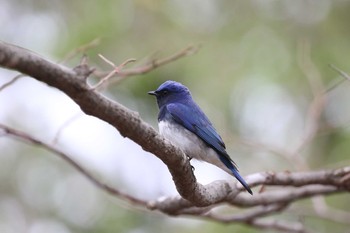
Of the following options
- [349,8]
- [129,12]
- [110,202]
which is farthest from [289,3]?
[110,202]

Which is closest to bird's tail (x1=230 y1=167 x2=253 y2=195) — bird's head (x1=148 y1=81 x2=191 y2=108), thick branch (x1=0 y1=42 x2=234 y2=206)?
bird's head (x1=148 y1=81 x2=191 y2=108)

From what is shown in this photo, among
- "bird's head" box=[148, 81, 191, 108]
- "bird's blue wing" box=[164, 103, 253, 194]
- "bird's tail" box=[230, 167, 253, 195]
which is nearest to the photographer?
"bird's tail" box=[230, 167, 253, 195]

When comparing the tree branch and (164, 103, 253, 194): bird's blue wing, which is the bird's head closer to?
(164, 103, 253, 194): bird's blue wing

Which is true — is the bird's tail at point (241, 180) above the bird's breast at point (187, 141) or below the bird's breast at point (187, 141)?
below

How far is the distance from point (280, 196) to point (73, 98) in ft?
8.92

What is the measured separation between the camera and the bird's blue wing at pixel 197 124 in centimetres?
402

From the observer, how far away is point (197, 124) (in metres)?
4.10

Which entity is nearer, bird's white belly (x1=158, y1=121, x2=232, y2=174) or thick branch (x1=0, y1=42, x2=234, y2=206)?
thick branch (x1=0, y1=42, x2=234, y2=206)

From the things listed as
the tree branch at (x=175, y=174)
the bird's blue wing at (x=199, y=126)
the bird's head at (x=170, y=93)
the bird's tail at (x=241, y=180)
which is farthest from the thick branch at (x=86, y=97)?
the bird's head at (x=170, y=93)

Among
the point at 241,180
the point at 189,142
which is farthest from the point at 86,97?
the point at 189,142

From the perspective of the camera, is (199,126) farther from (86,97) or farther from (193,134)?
(86,97)

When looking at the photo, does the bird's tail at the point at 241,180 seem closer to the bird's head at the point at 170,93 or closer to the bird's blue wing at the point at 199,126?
the bird's blue wing at the point at 199,126

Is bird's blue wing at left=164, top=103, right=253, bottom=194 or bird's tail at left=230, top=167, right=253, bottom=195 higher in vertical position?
bird's blue wing at left=164, top=103, right=253, bottom=194

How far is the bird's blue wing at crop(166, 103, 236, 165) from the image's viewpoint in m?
4.02
